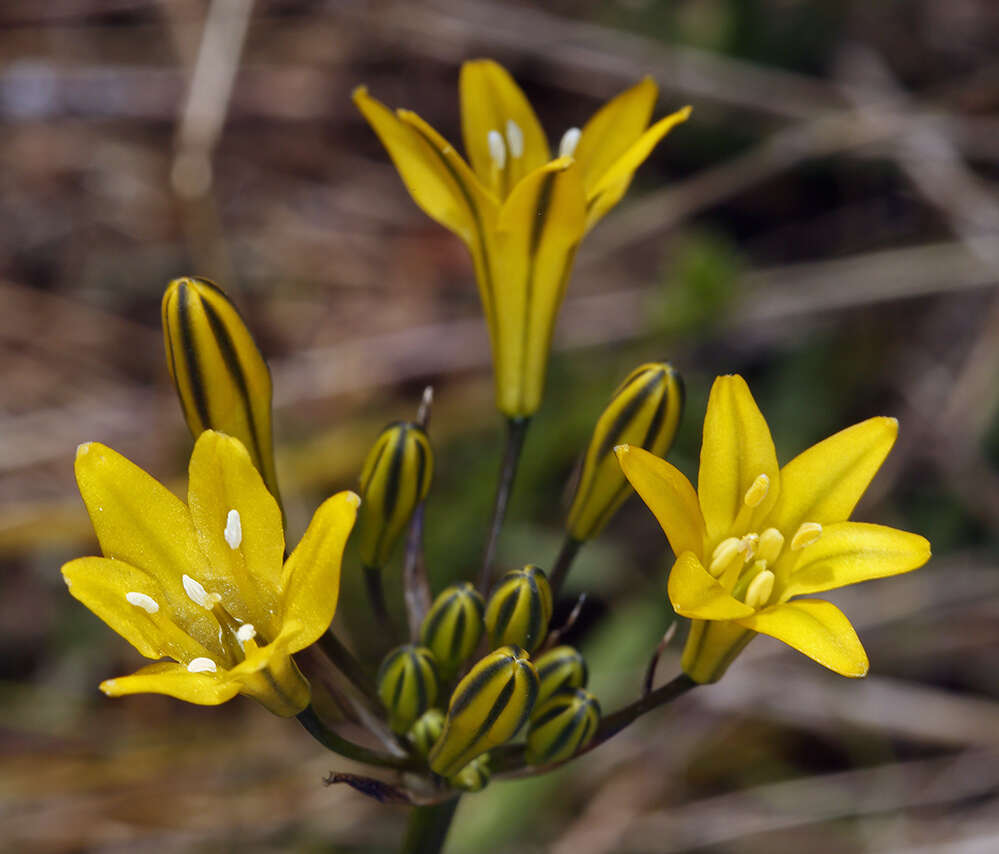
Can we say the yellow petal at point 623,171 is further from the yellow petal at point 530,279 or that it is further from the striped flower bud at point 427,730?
the striped flower bud at point 427,730

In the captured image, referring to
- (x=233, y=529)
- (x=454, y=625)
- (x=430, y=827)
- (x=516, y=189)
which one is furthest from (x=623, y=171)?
(x=430, y=827)

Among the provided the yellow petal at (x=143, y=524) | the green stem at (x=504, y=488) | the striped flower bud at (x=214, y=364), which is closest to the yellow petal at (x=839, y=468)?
the green stem at (x=504, y=488)

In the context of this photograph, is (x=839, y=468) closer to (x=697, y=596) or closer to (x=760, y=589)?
(x=760, y=589)

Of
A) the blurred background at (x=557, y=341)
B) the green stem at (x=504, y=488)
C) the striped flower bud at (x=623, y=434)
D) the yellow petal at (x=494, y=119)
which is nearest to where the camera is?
the striped flower bud at (x=623, y=434)

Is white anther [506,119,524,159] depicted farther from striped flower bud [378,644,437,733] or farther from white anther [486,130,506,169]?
striped flower bud [378,644,437,733]

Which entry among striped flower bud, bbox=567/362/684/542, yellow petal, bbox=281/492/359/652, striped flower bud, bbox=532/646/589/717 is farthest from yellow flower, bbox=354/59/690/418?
yellow petal, bbox=281/492/359/652

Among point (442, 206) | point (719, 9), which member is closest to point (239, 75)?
point (719, 9)
